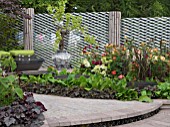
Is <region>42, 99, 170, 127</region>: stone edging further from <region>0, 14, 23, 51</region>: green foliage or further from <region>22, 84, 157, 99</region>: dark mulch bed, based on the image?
<region>0, 14, 23, 51</region>: green foliage

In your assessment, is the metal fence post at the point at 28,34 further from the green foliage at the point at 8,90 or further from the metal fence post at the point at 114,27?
the green foliage at the point at 8,90

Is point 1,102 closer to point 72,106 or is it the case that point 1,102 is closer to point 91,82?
point 72,106

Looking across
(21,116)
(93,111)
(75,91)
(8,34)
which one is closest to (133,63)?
(75,91)

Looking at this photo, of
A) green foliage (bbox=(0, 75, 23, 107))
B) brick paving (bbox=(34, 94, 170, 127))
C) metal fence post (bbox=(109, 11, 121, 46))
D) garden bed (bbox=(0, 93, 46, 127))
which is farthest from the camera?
metal fence post (bbox=(109, 11, 121, 46))

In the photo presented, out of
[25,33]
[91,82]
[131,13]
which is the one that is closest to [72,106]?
[91,82]

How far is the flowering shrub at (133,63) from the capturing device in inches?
280

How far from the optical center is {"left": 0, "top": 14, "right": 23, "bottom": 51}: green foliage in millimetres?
12238

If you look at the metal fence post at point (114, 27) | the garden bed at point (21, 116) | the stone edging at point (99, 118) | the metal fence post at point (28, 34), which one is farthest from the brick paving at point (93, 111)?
the metal fence post at point (28, 34)

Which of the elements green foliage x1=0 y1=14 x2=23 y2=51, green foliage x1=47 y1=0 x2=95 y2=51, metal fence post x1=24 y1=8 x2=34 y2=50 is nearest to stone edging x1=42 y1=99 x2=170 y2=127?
green foliage x1=47 y1=0 x2=95 y2=51

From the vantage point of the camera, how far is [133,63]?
718 cm

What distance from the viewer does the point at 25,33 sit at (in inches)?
489

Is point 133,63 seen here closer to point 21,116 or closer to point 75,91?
point 75,91

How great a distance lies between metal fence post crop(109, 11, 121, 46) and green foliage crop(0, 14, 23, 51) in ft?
9.29

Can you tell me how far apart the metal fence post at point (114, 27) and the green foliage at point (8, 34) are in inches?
111
